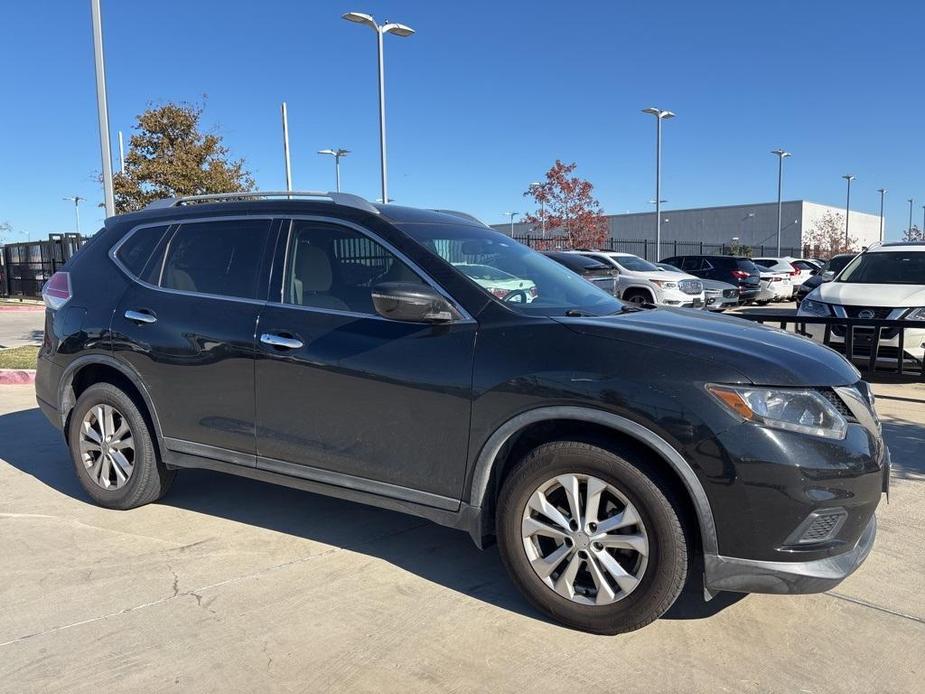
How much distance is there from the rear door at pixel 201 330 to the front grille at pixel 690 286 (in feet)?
45.1

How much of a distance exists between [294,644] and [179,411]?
1703mm

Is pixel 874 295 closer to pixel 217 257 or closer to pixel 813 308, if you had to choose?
pixel 813 308

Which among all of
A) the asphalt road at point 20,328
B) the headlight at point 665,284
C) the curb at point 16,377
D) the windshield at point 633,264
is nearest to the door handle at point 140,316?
the curb at point 16,377

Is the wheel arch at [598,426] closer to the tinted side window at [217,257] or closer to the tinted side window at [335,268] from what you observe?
the tinted side window at [335,268]

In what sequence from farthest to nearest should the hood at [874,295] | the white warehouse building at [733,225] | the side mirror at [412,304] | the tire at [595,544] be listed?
the white warehouse building at [733,225]
the hood at [874,295]
the side mirror at [412,304]
the tire at [595,544]

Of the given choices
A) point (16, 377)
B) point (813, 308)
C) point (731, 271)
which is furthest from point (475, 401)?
point (731, 271)

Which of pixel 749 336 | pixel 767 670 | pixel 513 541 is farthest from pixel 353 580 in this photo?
pixel 749 336

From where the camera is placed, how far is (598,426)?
9.75 ft

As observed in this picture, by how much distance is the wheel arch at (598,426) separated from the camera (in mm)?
2760

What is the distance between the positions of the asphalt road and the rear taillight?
30.9 ft

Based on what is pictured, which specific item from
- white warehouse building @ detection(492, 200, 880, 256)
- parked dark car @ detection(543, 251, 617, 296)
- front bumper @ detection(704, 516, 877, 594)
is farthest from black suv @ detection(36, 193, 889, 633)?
white warehouse building @ detection(492, 200, 880, 256)

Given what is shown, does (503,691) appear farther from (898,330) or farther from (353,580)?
(898,330)

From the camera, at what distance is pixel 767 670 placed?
110 inches

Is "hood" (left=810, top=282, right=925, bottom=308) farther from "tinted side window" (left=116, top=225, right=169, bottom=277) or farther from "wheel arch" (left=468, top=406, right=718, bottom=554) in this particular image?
"tinted side window" (left=116, top=225, right=169, bottom=277)
